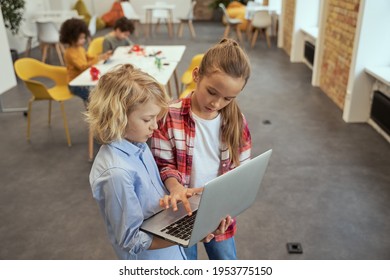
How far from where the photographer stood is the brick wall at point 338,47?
4.17 m

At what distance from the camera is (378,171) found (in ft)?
10.1

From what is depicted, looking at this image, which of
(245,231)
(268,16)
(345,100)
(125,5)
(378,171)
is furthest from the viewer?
(125,5)

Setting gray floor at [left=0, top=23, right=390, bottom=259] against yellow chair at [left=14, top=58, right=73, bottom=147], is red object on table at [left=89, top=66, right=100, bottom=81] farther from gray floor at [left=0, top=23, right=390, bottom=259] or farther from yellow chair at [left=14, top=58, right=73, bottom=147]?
gray floor at [left=0, top=23, right=390, bottom=259]

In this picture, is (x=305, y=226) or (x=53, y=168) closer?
(x=305, y=226)

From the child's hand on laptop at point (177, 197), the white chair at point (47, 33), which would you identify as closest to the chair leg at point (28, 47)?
the white chair at point (47, 33)

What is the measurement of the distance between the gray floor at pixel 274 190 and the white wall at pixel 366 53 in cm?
18

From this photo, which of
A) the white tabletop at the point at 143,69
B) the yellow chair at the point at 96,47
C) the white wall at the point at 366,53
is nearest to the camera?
the white tabletop at the point at 143,69

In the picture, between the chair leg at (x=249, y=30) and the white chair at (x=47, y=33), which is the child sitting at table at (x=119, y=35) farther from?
the chair leg at (x=249, y=30)

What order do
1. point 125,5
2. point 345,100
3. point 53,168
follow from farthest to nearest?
point 125,5 → point 345,100 → point 53,168

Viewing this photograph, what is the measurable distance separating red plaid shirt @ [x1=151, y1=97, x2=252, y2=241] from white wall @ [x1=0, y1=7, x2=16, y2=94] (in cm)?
490

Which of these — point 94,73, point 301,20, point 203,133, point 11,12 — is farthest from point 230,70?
point 11,12

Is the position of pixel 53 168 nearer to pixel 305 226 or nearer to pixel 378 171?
pixel 305 226

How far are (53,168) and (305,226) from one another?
2098mm

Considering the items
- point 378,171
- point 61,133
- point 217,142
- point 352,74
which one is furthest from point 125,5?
point 217,142
